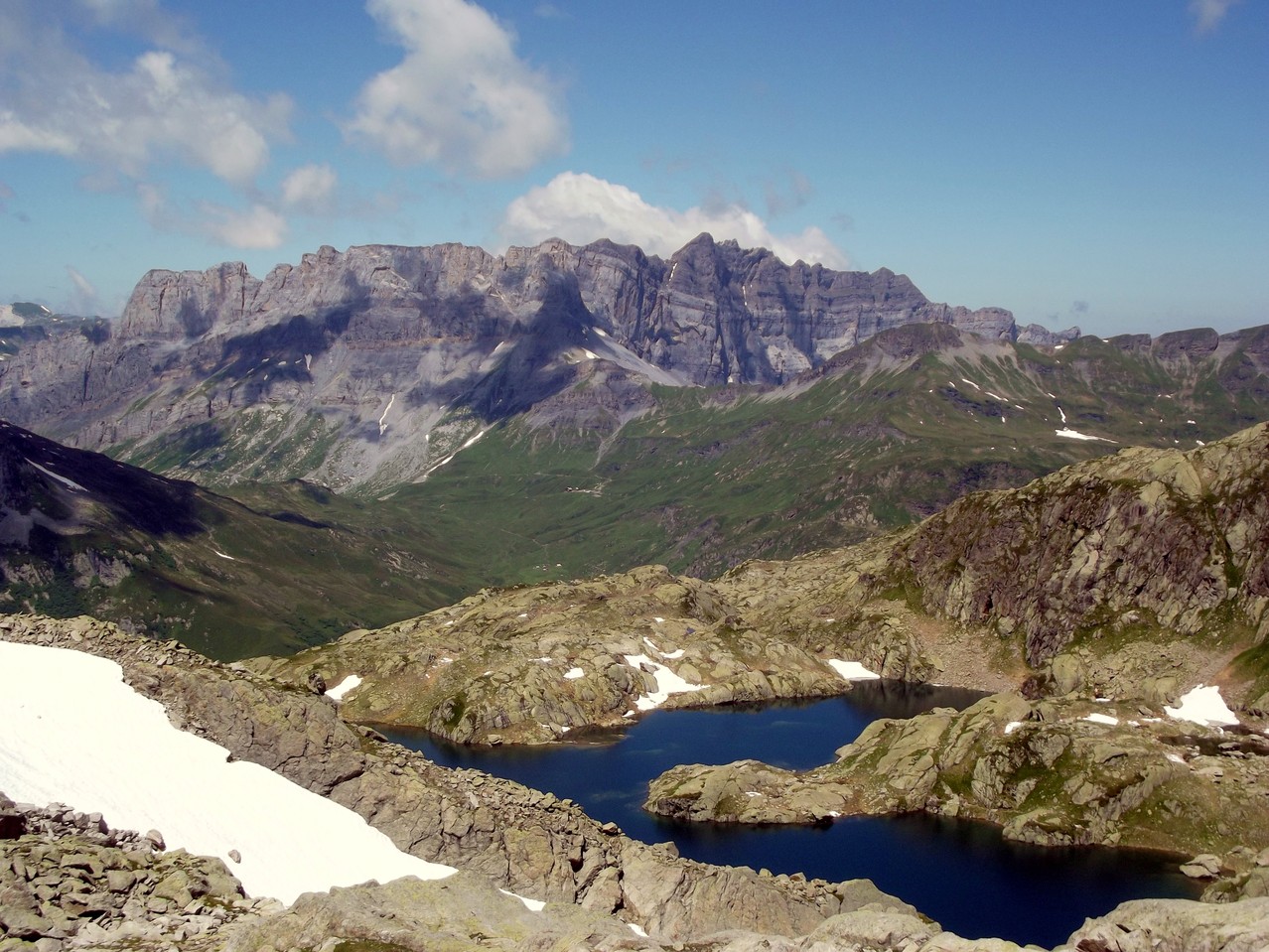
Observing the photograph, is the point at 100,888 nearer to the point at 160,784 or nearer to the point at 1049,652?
the point at 160,784

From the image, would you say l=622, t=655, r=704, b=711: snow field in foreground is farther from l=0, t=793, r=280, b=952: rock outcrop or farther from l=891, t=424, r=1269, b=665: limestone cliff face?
l=0, t=793, r=280, b=952: rock outcrop

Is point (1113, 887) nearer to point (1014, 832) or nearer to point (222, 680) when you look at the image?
point (1014, 832)

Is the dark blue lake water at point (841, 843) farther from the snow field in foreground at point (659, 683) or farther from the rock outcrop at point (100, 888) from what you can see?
the rock outcrop at point (100, 888)

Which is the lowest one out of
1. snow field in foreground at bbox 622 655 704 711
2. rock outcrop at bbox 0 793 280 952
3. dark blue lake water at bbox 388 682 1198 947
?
dark blue lake water at bbox 388 682 1198 947

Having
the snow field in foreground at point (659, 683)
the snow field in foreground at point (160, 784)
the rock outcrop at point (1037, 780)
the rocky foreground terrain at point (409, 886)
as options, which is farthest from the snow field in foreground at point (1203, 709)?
the snow field in foreground at point (160, 784)

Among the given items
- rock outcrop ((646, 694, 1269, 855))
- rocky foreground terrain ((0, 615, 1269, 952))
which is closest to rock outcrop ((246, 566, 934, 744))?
rock outcrop ((646, 694, 1269, 855))

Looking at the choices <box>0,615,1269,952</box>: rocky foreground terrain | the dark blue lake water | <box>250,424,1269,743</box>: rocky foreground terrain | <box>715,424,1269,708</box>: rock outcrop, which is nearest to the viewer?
<box>0,615,1269,952</box>: rocky foreground terrain

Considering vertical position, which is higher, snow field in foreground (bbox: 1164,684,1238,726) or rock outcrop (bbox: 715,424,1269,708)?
rock outcrop (bbox: 715,424,1269,708)
